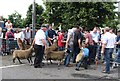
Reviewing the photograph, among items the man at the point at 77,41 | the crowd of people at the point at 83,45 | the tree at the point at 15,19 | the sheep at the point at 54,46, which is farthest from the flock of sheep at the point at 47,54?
the tree at the point at 15,19

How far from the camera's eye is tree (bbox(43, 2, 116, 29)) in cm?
2961

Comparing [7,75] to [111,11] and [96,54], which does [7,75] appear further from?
[111,11]

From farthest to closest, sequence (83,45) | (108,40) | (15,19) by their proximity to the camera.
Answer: (15,19)
(83,45)
(108,40)

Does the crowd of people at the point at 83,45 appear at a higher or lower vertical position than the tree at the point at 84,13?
lower

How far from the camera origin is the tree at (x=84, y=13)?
2961 centimetres

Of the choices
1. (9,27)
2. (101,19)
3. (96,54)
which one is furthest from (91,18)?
(96,54)

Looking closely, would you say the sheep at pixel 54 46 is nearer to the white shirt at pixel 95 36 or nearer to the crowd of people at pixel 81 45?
the crowd of people at pixel 81 45

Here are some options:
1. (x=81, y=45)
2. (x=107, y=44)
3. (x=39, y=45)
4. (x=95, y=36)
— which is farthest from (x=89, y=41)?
(x=39, y=45)

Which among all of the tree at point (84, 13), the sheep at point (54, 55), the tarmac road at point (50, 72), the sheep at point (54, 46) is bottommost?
the tarmac road at point (50, 72)

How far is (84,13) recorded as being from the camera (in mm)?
29672

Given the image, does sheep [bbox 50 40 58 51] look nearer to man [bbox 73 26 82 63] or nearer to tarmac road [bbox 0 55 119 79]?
tarmac road [bbox 0 55 119 79]

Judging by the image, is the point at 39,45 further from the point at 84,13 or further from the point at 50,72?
the point at 84,13

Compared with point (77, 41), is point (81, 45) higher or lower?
lower

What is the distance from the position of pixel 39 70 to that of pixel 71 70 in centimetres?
130
